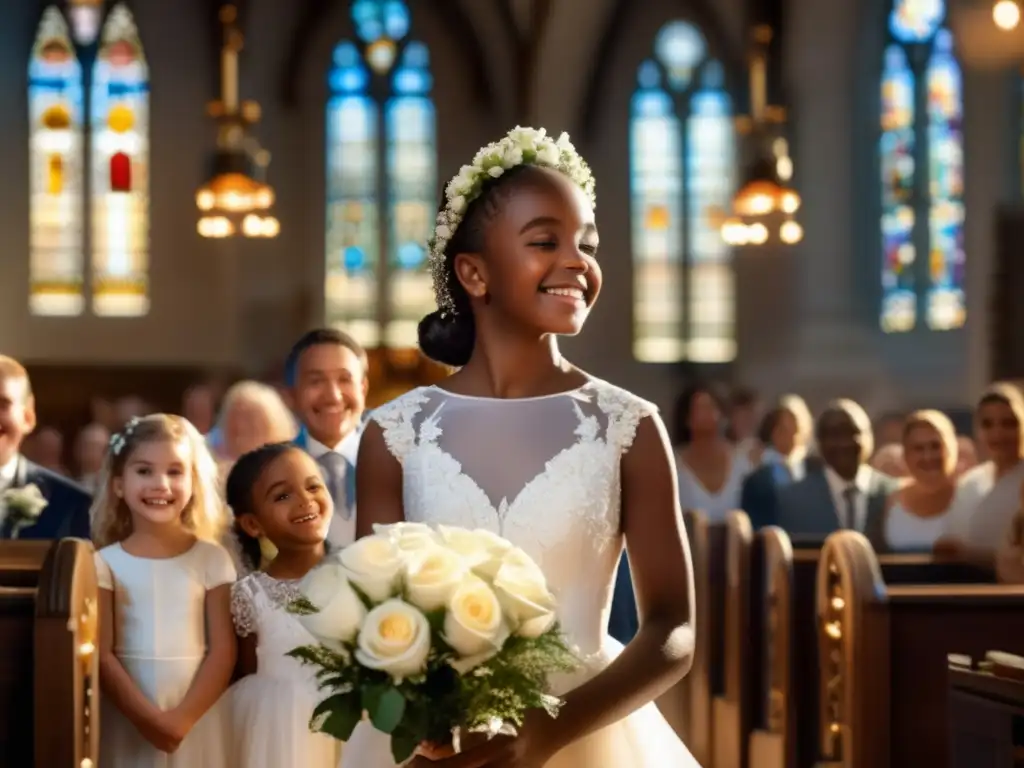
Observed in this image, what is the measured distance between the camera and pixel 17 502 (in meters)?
5.37

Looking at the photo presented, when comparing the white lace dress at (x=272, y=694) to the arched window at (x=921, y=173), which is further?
the arched window at (x=921, y=173)

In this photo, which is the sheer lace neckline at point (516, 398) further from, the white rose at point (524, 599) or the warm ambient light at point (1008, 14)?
the warm ambient light at point (1008, 14)

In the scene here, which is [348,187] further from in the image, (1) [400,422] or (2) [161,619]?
(1) [400,422]

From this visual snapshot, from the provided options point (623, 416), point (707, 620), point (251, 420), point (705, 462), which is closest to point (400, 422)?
point (623, 416)

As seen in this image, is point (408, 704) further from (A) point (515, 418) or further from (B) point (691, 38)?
(B) point (691, 38)

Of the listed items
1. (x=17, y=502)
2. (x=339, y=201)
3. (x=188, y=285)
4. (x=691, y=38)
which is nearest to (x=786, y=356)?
(x=691, y=38)

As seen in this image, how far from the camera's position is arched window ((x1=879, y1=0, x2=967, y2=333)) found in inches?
674

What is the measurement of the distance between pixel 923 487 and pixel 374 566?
5612mm

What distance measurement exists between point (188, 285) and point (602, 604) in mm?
16422

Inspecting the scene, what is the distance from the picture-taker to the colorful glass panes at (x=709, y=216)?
1873 cm

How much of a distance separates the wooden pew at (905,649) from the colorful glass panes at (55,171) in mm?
14687

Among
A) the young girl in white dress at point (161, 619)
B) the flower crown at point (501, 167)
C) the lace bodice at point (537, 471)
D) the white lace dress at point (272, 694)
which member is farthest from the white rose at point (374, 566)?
the young girl in white dress at point (161, 619)

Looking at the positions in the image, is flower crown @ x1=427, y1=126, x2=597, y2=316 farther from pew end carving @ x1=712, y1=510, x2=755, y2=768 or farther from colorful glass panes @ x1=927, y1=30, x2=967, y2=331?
colorful glass panes @ x1=927, y1=30, x2=967, y2=331

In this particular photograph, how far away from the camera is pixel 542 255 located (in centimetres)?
218
